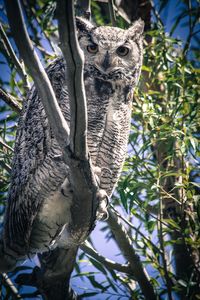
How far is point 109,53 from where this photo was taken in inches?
66.4

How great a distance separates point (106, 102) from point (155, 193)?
0.73m

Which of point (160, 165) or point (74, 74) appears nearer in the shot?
point (74, 74)

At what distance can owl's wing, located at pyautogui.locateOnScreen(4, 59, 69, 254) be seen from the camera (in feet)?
5.00

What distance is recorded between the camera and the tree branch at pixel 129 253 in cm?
192

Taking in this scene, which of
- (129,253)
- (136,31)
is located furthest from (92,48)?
(129,253)

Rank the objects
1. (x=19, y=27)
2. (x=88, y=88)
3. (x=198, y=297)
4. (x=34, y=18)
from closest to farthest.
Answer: (x=19, y=27), (x=88, y=88), (x=198, y=297), (x=34, y=18)

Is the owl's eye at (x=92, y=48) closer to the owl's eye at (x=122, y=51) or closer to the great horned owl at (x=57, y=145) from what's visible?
the great horned owl at (x=57, y=145)

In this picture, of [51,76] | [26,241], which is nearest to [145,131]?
[51,76]

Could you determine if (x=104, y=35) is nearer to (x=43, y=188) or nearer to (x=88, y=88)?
(x=88, y=88)

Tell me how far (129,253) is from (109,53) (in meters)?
1.08

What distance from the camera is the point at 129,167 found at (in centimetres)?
208

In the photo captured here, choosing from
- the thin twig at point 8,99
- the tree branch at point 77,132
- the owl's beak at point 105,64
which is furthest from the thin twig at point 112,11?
the tree branch at point 77,132

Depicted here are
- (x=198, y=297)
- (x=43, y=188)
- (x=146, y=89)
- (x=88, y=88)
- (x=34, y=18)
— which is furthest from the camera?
(x=34, y=18)

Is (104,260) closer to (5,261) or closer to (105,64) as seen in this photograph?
(5,261)
